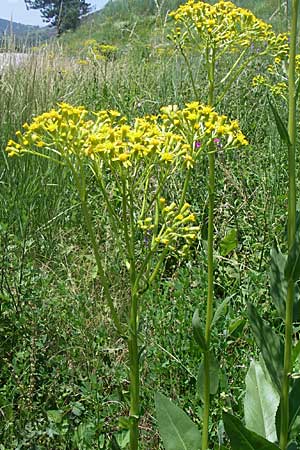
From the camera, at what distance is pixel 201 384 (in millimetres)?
1362

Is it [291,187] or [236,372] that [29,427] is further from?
[291,187]

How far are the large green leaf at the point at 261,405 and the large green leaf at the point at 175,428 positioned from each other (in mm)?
157

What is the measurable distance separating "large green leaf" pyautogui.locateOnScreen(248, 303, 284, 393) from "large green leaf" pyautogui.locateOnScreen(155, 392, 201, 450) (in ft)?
0.76

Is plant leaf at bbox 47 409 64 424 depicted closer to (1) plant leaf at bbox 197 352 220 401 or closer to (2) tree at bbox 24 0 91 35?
(1) plant leaf at bbox 197 352 220 401

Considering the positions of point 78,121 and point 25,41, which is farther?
point 25,41

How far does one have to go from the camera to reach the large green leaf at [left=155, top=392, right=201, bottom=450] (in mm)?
1307

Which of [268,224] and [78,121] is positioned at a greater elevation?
[78,121]

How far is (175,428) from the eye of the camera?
131 centimetres

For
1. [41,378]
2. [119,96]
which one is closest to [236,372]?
[41,378]

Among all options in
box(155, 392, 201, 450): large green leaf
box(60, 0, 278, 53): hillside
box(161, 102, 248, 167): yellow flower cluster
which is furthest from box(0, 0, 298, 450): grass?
box(60, 0, 278, 53): hillside

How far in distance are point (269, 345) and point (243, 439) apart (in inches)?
7.6

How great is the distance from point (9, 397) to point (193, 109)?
3.45 feet

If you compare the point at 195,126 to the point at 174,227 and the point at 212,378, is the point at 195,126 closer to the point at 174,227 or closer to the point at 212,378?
the point at 174,227

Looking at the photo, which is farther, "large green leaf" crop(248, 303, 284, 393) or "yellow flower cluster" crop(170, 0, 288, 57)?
"yellow flower cluster" crop(170, 0, 288, 57)
